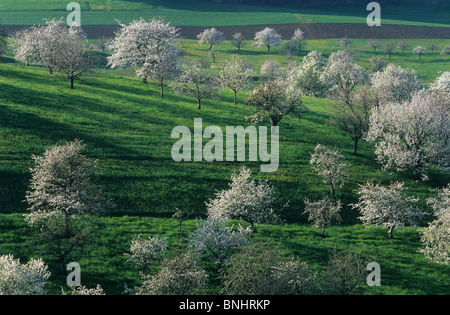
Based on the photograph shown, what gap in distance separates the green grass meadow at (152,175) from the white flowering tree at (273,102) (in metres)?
3.16

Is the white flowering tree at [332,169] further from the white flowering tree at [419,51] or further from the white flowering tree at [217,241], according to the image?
the white flowering tree at [419,51]

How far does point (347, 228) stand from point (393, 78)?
44246 millimetres

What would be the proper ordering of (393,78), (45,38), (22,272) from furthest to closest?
(45,38) → (393,78) → (22,272)

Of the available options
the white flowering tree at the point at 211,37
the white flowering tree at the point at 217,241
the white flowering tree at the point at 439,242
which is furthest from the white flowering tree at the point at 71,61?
the white flowering tree at the point at 211,37

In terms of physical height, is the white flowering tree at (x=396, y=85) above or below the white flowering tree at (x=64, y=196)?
above

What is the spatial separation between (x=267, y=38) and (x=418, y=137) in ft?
402

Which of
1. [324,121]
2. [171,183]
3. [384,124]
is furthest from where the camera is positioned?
[324,121]

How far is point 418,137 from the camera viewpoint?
2101 inches

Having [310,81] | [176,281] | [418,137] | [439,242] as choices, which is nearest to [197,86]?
[310,81]

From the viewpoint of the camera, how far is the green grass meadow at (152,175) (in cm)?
3547

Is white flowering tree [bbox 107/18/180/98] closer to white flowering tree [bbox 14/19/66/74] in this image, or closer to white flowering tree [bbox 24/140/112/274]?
white flowering tree [bbox 14/19/66/74]

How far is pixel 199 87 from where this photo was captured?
70.7 m
